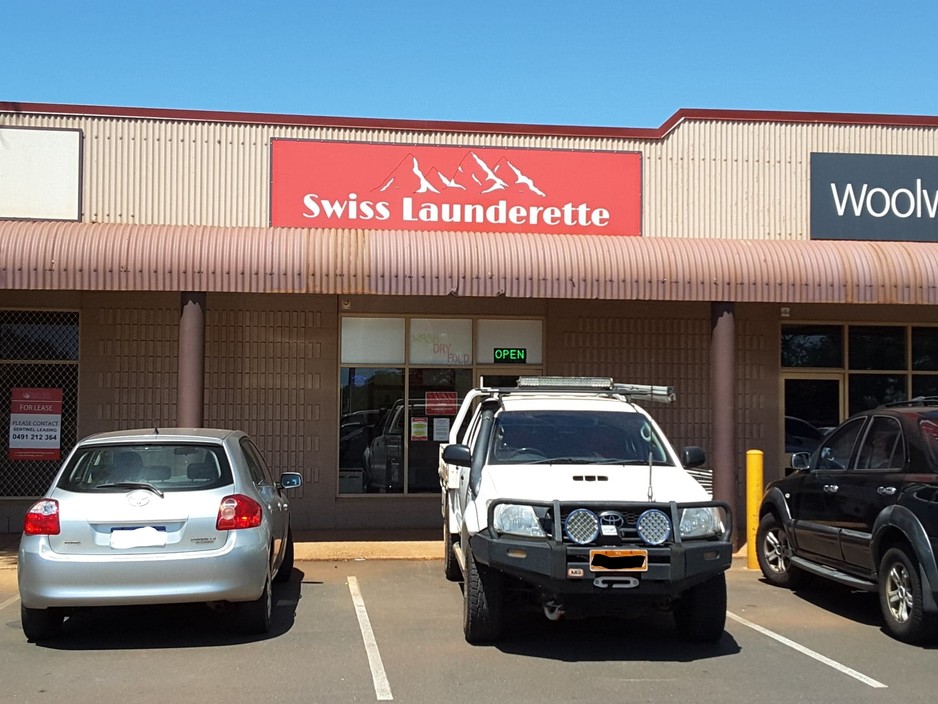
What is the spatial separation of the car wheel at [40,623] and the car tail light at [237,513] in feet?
4.72

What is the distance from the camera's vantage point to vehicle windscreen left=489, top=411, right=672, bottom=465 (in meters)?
7.76

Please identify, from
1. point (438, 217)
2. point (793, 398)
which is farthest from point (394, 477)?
point (793, 398)

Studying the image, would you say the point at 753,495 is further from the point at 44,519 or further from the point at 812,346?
the point at 44,519

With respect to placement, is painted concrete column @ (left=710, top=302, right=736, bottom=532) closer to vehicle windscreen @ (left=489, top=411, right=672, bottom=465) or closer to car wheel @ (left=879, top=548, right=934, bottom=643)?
vehicle windscreen @ (left=489, top=411, right=672, bottom=465)

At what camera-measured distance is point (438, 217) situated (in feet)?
42.0

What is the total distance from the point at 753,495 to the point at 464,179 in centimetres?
537

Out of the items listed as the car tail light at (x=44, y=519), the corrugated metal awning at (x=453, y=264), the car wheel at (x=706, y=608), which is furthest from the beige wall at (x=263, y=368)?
the car wheel at (x=706, y=608)

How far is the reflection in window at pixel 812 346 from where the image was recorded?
14.2 metres

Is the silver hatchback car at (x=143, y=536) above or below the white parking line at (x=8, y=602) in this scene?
above

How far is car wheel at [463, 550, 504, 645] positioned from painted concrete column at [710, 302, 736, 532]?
5.36m

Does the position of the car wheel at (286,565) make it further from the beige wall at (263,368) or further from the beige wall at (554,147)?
the beige wall at (554,147)

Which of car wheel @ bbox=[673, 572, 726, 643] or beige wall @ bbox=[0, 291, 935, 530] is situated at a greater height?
beige wall @ bbox=[0, 291, 935, 530]

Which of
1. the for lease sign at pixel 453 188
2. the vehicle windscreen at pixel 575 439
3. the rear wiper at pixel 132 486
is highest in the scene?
Result: the for lease sign at pixel 453 188

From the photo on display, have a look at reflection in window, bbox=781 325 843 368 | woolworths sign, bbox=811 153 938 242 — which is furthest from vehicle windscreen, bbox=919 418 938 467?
reflection in window, bbox=781 325 843 368
